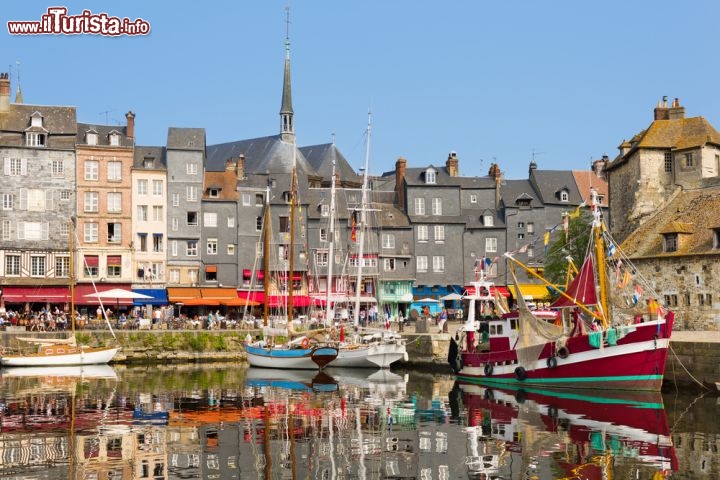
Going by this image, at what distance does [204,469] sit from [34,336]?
37.0m

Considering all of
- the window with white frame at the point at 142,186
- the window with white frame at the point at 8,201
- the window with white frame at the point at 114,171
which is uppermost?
the window with white frame at the point at 114,171

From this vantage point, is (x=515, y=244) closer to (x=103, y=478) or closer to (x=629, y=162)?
(x=629, y=162)

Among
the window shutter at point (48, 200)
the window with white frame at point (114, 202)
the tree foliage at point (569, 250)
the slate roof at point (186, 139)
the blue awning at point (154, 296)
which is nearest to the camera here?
the tree foliage at point (569, 250)

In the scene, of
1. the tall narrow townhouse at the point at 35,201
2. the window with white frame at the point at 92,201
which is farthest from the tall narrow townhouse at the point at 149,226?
the tall narrow townhouse at the point at 35,201

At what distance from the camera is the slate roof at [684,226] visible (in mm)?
42969

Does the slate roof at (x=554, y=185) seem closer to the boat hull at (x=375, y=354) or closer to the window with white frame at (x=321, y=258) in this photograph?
the window with white frame at (x=321, y=258)

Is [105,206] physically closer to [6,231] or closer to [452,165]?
[6,231]

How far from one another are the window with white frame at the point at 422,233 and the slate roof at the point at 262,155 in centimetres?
1353

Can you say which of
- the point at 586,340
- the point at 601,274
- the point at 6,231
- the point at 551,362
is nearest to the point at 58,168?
the point at 6,231

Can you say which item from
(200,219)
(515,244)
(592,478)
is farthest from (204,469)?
(515,244)

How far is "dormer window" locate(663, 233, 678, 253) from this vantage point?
144 feet

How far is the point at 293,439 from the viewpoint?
2553 cm

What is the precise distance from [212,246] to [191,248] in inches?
69.6

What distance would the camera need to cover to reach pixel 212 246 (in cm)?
7044
